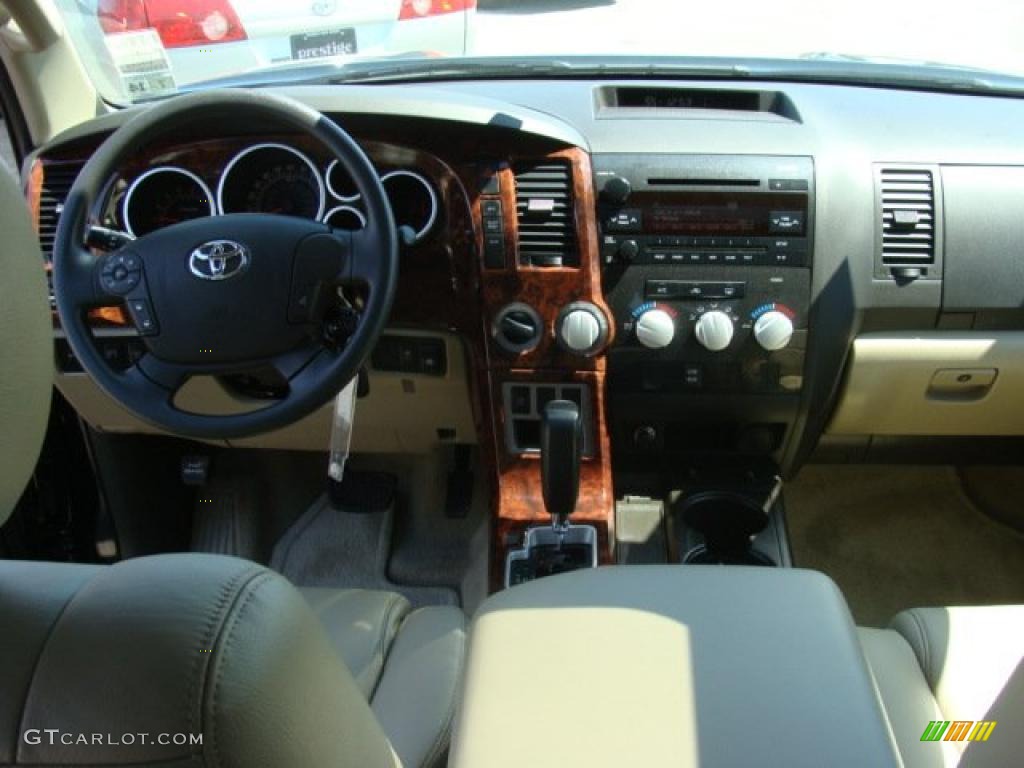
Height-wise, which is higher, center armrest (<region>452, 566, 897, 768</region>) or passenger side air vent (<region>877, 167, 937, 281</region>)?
passenger side air vent (<region>877, 167, 937, 281</region>)

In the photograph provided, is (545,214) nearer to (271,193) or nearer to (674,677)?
(271,193)

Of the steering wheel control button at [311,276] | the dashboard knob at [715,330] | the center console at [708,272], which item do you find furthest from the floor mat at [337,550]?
the steering wheel control button at [311,276]

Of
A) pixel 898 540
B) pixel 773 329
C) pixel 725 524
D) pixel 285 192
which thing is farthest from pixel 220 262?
pixel 898 540

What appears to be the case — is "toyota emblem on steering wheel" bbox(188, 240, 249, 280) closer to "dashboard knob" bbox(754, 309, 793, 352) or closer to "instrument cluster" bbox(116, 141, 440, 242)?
"instrument cluster" bbox(116, 141, 440, 242)

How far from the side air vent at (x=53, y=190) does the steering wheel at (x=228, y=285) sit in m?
0.36

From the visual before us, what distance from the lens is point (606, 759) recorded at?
0.95m

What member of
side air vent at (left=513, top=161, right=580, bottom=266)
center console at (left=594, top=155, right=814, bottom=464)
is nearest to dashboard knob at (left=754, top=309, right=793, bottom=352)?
center console at (left=594, top=155, right=814, bottom=464)

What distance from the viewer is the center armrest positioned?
0.94 meters

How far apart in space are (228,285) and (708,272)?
89 cm

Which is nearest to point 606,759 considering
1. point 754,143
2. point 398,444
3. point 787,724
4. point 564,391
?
point 787,724

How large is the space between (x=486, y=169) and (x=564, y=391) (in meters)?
0.46

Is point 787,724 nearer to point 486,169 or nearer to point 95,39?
point 486,169

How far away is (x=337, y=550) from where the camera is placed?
2523mm
